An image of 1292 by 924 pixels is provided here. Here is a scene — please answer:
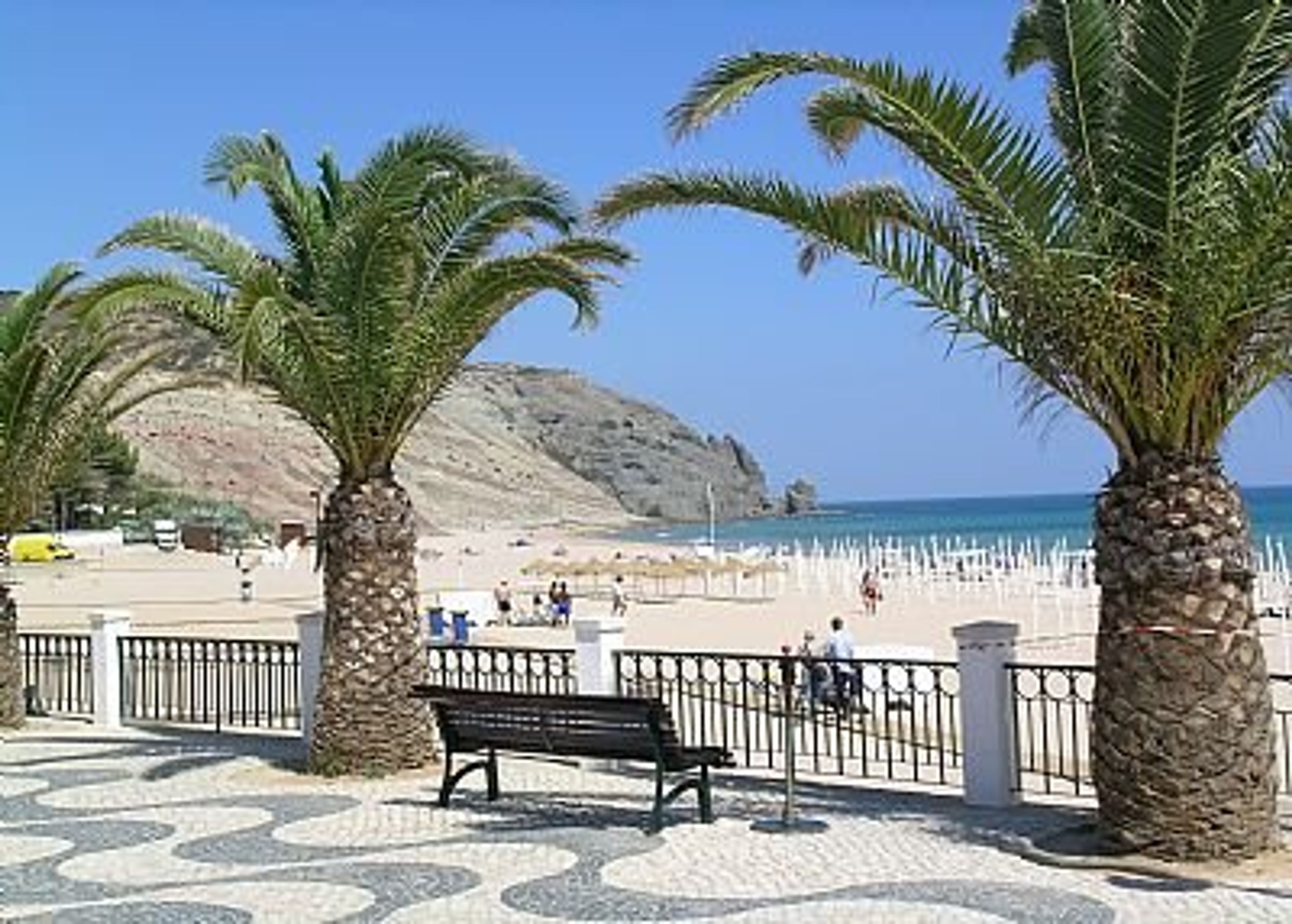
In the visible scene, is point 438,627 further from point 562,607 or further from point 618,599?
point 618,599

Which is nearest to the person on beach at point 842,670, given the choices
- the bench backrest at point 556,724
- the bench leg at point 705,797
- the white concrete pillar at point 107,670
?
the bench leg at point 705,797

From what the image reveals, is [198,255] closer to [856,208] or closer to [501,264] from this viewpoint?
[501,264]

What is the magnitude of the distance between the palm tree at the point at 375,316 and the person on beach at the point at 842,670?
3486 millimetres

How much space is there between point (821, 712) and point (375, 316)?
6.31 m

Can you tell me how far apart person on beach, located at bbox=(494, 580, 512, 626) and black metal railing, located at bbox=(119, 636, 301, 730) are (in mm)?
18096

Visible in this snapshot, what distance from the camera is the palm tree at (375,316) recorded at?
12.6 metres

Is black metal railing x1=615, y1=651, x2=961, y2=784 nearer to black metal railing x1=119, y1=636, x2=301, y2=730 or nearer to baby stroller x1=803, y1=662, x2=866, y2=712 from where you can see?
baby stroller x1=803, y1=662, x2=866, y2=712

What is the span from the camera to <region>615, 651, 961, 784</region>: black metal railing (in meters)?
13.0

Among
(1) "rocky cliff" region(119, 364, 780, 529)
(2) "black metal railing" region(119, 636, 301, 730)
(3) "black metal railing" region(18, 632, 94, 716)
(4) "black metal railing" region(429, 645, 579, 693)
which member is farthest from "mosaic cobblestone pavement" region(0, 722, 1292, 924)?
(1) "rocky cliff" region(119, 364, 780, 529)

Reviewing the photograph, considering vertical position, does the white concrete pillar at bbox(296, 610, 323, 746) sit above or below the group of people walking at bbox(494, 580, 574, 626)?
above

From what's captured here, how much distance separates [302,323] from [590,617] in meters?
4.18

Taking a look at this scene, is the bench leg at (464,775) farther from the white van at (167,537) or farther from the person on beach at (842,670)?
the white van at (167,537)

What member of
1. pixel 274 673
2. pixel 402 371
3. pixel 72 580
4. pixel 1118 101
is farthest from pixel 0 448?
pixel 72 580

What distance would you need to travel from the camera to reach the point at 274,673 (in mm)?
17578
